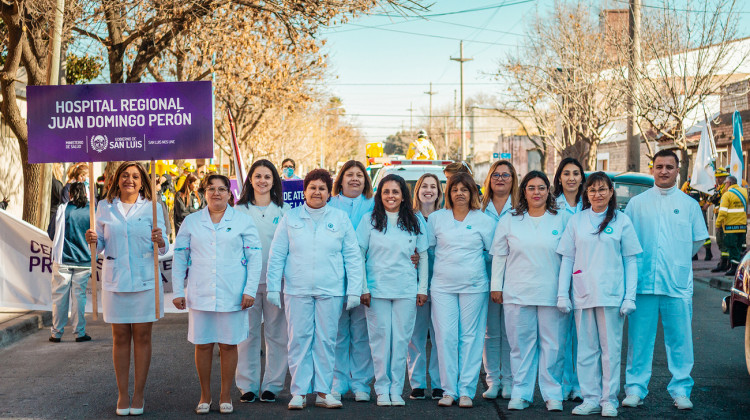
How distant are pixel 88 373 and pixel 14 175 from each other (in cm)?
1567

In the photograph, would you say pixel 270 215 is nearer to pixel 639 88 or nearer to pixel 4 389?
pixel 4 389

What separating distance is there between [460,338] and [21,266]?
592cm

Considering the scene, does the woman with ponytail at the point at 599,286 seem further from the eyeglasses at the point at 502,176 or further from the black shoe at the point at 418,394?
the black shoe at the point at 418,394

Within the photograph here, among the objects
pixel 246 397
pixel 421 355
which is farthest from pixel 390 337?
pixel 246 397

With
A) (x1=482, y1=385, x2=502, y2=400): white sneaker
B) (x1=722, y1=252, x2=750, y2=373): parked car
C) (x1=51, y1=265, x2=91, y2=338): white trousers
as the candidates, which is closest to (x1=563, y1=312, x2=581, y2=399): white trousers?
(x1=482, y1=385, x2=502, y2=400): white sneaker

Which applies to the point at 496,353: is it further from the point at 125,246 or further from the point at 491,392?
the point at 125,246

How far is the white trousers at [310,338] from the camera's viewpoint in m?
6.69

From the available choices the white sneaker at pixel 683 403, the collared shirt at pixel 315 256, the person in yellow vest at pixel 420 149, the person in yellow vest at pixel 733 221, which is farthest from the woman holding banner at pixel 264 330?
the person in yellow vest at pixel 733 221

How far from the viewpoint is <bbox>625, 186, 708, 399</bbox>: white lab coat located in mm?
6762

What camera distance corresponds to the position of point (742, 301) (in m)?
7.36

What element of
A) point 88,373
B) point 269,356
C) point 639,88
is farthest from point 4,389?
point 639,88

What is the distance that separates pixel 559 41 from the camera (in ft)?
100

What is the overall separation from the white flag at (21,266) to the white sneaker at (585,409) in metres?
6.51

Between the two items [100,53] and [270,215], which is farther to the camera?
[100,53]
